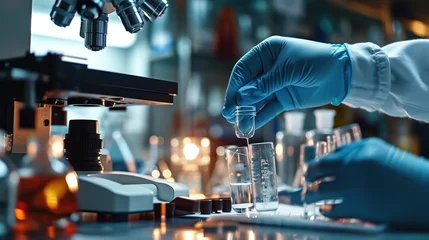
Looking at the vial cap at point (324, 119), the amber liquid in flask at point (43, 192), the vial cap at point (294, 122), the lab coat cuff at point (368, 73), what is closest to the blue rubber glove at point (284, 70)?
the lab coat cuff at point (368, 73)

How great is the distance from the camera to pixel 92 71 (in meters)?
0.93

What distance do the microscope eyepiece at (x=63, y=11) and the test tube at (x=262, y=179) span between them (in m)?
0.43

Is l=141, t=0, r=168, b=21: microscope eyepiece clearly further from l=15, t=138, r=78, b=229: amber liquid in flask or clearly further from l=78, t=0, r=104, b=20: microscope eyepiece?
l=15, t=138, r=78, b=229: amber liquid in flask

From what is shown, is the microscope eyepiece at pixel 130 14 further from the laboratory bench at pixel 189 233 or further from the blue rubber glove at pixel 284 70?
the laboratory bench at pixel 189 233

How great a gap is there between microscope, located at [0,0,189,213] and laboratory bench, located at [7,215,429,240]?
2.6 inches

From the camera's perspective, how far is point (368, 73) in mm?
1247

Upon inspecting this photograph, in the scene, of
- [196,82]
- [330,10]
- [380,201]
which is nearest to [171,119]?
[196,82]

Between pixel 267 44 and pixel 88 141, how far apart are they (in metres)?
0.47

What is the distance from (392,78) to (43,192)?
90cm

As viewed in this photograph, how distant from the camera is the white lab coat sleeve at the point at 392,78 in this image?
124 centimetres

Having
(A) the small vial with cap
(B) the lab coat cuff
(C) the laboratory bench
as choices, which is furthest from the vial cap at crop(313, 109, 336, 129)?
(C) the laboratory bench

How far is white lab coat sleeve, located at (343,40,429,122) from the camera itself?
1244 millimetres

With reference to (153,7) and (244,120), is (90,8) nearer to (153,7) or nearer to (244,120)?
(153,7)

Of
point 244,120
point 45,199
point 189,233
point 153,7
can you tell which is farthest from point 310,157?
point 45,199
